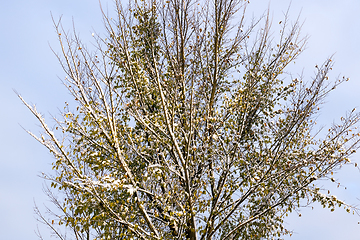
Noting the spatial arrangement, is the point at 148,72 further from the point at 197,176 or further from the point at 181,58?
the point at 197,176

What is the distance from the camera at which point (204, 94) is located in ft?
28.9

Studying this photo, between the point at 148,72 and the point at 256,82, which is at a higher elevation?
the point at 148,72

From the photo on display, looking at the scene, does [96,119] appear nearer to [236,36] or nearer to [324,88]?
[236,36]

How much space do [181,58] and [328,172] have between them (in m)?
4.48

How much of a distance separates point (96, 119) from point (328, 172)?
5.65 meters

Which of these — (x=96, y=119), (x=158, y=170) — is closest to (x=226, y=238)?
(x=158, y=170)

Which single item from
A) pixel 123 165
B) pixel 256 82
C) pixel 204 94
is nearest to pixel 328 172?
pixel 256 82

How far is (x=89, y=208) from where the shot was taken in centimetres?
717

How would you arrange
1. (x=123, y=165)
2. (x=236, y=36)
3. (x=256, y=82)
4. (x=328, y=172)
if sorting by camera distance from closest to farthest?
(x=123, y=165) → (x=328, y=172) → (x=256, y=82) → (x=236, y=36)

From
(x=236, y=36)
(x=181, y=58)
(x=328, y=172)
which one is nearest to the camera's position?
(x=181, y=58)

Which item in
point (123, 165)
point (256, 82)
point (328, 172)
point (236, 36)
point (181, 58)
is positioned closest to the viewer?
point (123, 165)

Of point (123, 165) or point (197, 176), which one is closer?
point (123, 165)

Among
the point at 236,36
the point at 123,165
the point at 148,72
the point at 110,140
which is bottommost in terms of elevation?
the point at 123,165

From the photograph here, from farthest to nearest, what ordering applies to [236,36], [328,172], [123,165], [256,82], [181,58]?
[236,36] → [256,82] → [328,172] → [181,58] → [123,165]
